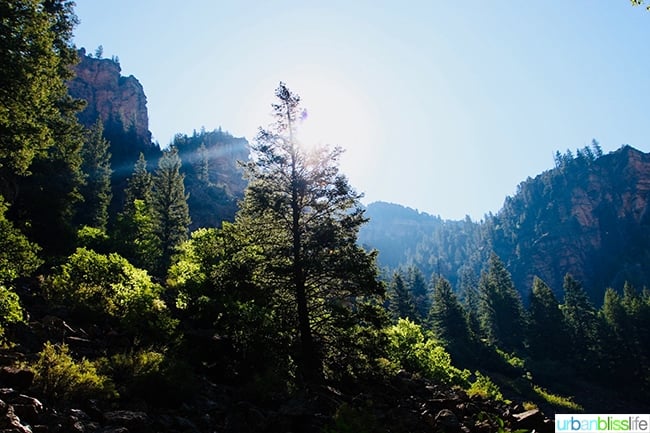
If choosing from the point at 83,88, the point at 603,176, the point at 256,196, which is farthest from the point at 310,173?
the point at 603,176

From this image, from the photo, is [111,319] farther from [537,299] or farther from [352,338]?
[537,299]

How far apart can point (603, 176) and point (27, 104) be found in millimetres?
202530

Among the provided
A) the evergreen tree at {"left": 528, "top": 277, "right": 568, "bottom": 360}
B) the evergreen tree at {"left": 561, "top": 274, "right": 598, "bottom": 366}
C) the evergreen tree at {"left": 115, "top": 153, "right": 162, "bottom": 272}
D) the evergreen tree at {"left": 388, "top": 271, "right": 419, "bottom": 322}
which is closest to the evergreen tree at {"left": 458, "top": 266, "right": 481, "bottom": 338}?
the evergreen tree at {"left": 528, "top": 277, "right": 568, "bottom": 360}

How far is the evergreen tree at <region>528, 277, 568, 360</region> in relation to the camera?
215ft

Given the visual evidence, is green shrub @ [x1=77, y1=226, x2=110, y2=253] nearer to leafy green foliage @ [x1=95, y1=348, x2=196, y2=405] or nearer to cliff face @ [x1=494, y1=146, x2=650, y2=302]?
leafy green foliage @ [x1=95, y1=348, x2=196, y2=405]

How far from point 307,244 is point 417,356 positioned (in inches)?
497

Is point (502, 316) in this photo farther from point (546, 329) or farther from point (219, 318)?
point (219, 318)

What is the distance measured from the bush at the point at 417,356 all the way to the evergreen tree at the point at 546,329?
50642 millimetres

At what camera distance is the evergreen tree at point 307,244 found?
14.7 meters

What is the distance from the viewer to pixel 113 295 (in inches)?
547

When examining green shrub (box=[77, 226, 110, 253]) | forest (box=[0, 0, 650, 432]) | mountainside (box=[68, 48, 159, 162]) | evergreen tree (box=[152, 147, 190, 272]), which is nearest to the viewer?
forest (box=[0, 0, 650, 432])

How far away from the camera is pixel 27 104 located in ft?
41.3

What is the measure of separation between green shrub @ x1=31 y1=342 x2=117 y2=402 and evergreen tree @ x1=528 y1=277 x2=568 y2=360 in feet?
241

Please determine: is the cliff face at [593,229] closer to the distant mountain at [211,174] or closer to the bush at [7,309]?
the distant mountain at [211,174]
